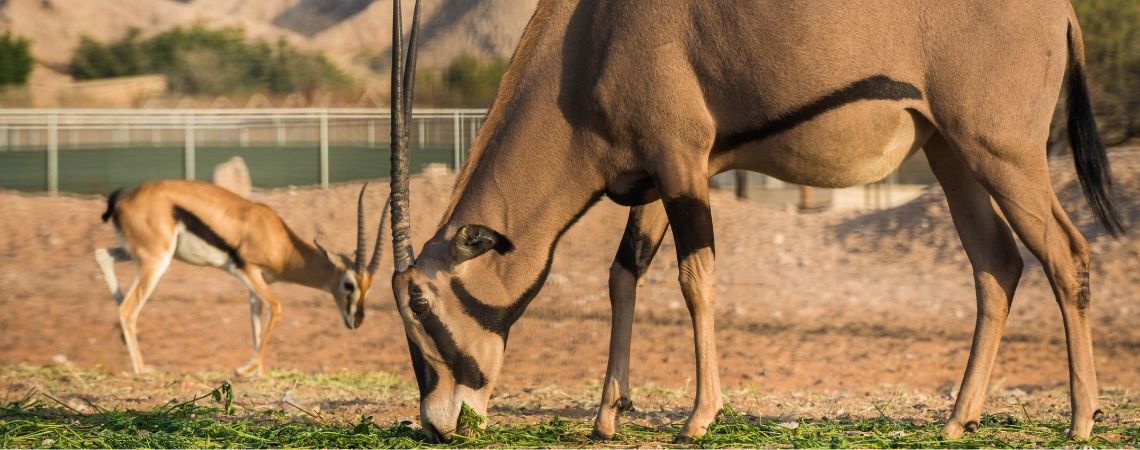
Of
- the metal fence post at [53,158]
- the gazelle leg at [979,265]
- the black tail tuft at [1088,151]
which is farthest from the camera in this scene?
the metal fence post at [53,158]

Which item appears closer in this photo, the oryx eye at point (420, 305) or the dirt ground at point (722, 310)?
the oryx eye at point (420, 305)

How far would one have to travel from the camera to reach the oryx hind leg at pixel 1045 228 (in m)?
6.22

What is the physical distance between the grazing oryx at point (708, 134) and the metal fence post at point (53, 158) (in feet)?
64.5

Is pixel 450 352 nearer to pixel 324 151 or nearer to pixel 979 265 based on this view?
pixel 979 265

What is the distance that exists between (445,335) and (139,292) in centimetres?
818

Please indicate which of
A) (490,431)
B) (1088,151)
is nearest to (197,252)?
(490,431)

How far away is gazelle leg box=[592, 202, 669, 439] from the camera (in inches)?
265

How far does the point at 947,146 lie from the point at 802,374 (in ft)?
17.8

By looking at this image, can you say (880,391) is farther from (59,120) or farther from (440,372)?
(59,120)

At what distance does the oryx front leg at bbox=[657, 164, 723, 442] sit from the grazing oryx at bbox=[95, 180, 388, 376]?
24.3 feet

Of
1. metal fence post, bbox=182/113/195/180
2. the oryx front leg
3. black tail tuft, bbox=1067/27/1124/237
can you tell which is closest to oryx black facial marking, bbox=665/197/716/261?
the oryx front leg

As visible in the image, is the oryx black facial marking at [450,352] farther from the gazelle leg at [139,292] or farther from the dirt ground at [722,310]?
the gazelle leg at [139,292]

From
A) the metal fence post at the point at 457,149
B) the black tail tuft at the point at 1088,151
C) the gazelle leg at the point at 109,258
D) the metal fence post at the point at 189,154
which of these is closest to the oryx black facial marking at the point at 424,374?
the black tail tuft at the point at 1088,151

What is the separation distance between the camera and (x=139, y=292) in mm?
13508
